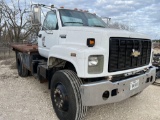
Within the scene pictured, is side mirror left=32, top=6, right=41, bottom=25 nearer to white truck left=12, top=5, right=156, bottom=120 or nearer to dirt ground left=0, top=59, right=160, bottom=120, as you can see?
white truck left=12, top=5, right=156, bottom=120

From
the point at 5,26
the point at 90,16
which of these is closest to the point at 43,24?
the point at 90,16

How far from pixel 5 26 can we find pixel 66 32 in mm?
20408

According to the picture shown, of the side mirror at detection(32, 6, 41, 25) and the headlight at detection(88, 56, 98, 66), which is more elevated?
the side mirror at detection(32, 6, 41, 25)

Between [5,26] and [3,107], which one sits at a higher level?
[5,26]

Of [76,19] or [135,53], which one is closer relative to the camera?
[135,53]

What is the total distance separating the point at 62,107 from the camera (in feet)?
11.2

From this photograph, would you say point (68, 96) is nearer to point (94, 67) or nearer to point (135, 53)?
point (94, 67)

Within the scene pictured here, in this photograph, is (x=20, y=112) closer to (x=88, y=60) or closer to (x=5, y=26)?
(x=88, y=60)

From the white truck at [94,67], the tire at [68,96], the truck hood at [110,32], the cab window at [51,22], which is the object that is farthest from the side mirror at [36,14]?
the tire at [68,96]

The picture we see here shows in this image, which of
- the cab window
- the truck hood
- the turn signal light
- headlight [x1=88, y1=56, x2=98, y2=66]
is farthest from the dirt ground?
the cab window

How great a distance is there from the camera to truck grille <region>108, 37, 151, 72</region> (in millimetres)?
3084

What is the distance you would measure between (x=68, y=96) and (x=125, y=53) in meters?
1.28

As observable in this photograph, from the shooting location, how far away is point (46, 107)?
421 centimetres

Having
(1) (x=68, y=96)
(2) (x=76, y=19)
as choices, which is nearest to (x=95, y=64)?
(1) (x=68, y=96)
